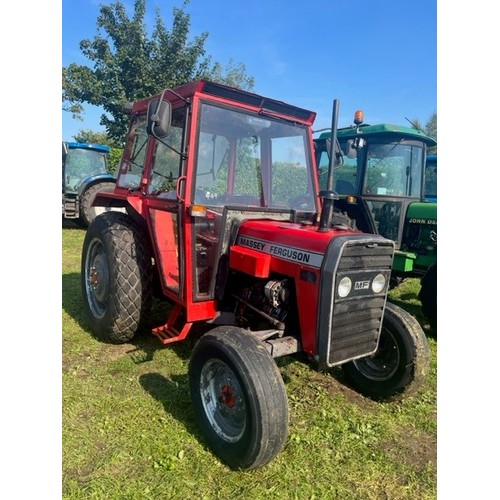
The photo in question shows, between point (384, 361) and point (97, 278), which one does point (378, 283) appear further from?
point (97, 278)

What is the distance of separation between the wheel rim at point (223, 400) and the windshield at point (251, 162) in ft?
4.09

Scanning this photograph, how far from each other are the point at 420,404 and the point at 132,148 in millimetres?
3417

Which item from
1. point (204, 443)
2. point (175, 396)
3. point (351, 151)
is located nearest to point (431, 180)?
point (351, 151)

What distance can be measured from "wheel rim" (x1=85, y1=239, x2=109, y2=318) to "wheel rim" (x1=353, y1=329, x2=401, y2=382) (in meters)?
2.38

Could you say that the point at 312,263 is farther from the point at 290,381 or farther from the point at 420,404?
the point at 420,404

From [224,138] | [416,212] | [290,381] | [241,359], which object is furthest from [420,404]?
[416,212]

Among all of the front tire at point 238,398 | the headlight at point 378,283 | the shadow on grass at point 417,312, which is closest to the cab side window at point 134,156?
the front tire at point 238,398

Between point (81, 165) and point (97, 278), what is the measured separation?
8.68 metres

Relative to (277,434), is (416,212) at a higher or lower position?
higher

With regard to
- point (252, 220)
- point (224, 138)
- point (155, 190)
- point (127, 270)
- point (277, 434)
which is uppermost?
point (224, 138)

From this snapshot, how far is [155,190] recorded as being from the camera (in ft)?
11.7

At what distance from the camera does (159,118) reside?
2660 millimetres

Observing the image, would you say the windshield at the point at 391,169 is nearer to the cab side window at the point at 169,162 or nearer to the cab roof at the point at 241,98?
the cab roof at the point at 241,98

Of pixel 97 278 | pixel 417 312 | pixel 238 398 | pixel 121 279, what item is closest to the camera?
pixel 238 398
